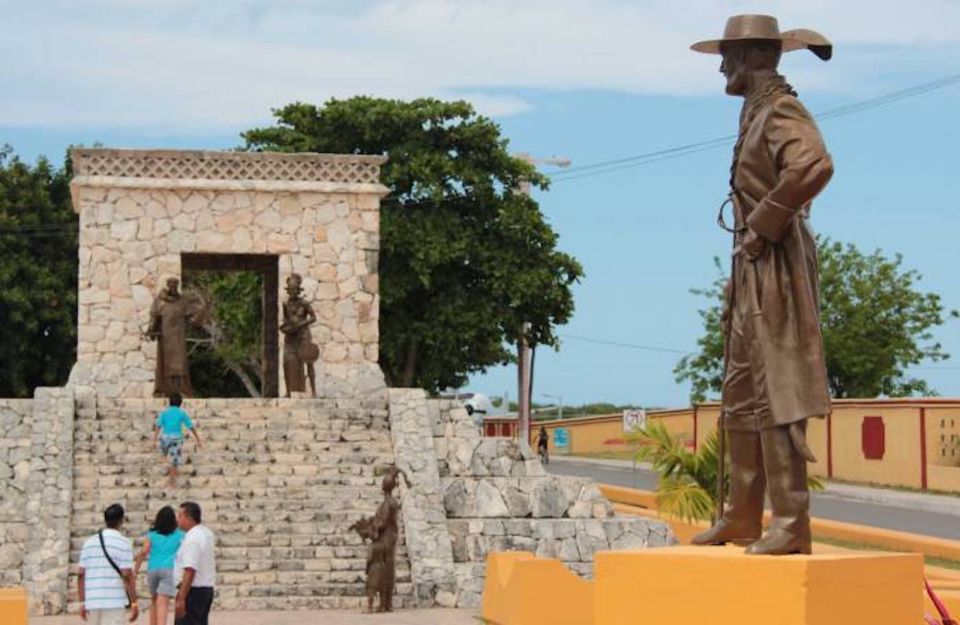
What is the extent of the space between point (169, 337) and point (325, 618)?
25.5ft

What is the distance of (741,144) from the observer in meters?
8.31

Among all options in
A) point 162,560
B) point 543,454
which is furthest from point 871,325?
point 162,560

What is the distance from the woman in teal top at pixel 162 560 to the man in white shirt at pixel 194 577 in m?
0.99

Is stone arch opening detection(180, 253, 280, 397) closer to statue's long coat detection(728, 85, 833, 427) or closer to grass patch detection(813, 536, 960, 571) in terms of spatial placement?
grass patch detection(813, 536, 960, 571)

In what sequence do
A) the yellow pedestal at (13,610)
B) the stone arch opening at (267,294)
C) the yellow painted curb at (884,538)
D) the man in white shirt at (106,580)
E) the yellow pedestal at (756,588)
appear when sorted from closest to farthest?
1. the yellow pedestal at (756,588)
2. the yellow pedestal at (13,610)
3. the man in white shirt at (106,580)
4. the yellow painted curb at (884,538)
5. the stone arch opening at (267,294)

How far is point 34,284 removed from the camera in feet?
137

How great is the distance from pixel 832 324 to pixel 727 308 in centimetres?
3757

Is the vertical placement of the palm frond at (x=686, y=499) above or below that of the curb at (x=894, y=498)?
above

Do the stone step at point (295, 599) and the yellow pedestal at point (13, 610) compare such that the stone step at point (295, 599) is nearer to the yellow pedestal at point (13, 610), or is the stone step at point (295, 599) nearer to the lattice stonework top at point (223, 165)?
the yellow pedestal at point (13, 610)

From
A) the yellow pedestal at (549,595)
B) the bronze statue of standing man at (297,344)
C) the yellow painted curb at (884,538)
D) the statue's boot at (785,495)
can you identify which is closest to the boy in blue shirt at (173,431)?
the bronze statue of standing man at (297,344)

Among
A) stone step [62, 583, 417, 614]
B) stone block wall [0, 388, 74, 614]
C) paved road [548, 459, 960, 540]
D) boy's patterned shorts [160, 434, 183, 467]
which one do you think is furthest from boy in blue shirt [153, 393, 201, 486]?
paved road [548, 459, 960, 540]

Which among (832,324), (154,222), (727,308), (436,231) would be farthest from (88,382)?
(832,324)

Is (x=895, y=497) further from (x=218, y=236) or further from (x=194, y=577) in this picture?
(x=194, y=577)

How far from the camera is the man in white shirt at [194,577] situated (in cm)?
1217
